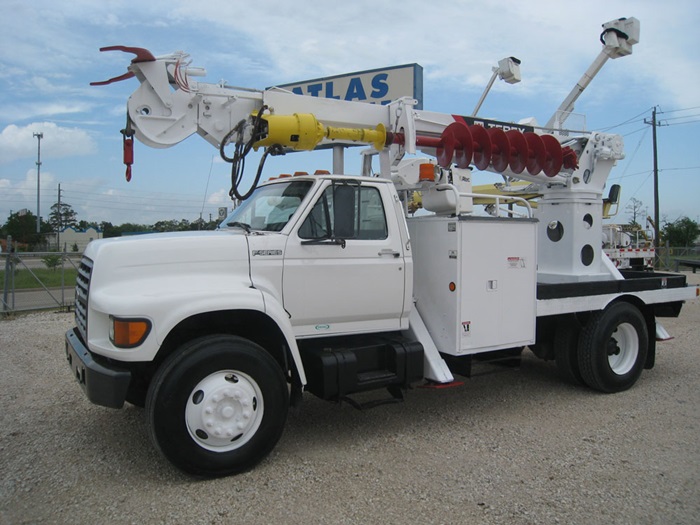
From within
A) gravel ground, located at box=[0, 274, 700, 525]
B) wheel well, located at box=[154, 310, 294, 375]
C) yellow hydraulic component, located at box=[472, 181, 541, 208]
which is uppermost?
yellow hydraulic component, located at box=[472, 181, 541, 208]

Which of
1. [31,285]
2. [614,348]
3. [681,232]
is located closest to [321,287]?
[614,348]

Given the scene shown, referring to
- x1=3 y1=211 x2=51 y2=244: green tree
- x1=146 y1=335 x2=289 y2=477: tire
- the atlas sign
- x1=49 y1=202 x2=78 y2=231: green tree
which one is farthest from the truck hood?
x1=49 y1=202 x2=78 y2=231: green tree

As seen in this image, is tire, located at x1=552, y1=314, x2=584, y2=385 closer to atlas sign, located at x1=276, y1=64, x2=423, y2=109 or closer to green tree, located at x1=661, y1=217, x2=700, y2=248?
atlas sign, located at x1=276, y1=64, x2=423, y2=109

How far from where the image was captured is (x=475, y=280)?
555 centimetres

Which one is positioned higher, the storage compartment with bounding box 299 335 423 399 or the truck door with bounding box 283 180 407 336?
the truck door with bounding box 283 180 407 336

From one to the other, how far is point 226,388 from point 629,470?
10.6ft

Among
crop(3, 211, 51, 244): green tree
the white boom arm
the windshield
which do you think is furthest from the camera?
crop(3, 211, 51, 244): green tree

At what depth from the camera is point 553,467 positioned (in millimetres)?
4582

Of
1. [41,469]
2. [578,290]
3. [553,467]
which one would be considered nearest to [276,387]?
[41,469]

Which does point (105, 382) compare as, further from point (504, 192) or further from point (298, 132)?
point (504, 192)

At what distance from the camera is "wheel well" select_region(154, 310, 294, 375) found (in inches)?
176

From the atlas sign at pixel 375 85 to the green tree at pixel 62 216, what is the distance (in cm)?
4365

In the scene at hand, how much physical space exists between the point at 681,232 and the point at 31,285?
178 feet

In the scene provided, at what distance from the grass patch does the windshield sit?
7.88 metres
